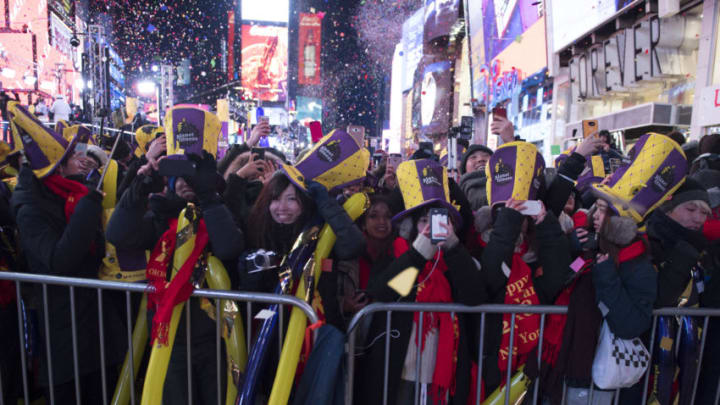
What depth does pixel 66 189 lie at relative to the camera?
2682 millimetres

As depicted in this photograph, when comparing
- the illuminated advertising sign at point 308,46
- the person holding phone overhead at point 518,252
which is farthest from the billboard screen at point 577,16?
the illuminated advertising sign at point 308,46

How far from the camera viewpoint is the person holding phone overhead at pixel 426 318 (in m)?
2.23

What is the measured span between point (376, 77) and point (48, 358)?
93010 mm

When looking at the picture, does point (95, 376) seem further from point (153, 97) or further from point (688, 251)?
point (153, 97)

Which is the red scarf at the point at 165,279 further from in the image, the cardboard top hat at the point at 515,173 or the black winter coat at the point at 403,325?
the cardboard top hat at the point at 515,173

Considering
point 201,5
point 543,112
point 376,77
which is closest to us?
point 543,112

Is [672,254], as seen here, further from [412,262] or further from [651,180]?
[412,262]

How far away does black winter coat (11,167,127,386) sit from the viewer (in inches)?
97.2

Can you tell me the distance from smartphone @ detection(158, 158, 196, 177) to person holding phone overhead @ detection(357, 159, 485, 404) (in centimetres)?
118

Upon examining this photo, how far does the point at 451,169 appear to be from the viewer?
4.44m

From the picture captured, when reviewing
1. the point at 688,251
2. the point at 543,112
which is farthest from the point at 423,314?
the point at 543,112

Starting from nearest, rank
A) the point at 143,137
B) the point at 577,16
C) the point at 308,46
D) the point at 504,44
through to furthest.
Result: 1. the point at 143,137
2. the point at 577,16
3. the point at 504,44
4. the point at 308,46

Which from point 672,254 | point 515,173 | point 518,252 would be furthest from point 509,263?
point 672,254

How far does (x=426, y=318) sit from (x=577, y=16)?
15272mm
